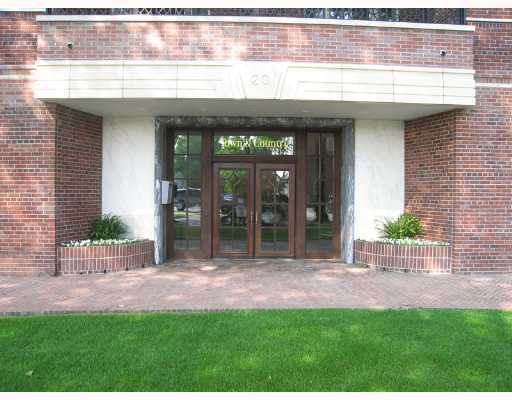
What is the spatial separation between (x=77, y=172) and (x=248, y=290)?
4.36 m

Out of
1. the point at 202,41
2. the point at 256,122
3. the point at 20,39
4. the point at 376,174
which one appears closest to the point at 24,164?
the point at 20,39

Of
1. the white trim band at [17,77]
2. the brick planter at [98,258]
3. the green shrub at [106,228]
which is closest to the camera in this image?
the white trim band at [17,77]

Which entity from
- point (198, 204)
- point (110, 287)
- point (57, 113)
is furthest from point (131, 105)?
point (110, 287)

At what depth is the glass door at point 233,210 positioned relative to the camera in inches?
408

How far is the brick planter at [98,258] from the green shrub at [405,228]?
5238 millimetres

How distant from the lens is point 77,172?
357 inches

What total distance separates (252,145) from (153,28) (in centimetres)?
335

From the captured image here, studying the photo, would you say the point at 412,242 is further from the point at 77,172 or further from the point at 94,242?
the point at 77,172

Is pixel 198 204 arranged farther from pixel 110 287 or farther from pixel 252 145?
pixel 110 287

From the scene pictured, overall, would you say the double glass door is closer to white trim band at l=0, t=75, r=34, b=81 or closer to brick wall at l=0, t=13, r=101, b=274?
brick wall at l=0, t=13, r=101, b=274

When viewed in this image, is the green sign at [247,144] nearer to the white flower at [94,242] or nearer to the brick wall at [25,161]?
the white flower at [94,242]

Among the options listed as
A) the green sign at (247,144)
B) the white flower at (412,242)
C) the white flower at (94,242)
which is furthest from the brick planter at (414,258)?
the white flower at (94,242)

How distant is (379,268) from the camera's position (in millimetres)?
9195

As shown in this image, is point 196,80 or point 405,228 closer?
point 196,80
